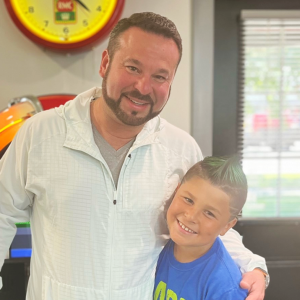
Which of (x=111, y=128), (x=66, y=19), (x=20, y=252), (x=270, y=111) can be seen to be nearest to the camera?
(x=111, y=128)

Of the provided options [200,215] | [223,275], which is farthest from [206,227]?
[223,275]

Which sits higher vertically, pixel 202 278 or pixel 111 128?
pixel 111 128

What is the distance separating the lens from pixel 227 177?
98cm

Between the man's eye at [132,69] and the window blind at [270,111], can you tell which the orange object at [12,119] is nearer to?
the man's eye at [132,69]

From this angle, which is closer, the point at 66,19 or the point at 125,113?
the point at 125,113

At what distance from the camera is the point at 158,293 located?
1055mm

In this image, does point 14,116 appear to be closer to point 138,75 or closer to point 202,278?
point 138,75

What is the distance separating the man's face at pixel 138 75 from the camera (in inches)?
36.7

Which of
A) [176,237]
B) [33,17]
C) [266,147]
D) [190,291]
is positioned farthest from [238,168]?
[33,17]

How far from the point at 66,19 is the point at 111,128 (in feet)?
2.26

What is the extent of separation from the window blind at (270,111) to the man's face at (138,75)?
854mm

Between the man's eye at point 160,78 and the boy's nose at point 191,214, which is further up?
the man's eye at point 160,78

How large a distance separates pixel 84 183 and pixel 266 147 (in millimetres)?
1096

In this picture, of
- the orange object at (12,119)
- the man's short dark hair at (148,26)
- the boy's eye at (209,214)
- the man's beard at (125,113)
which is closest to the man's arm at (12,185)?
the orange object at (12,119)
